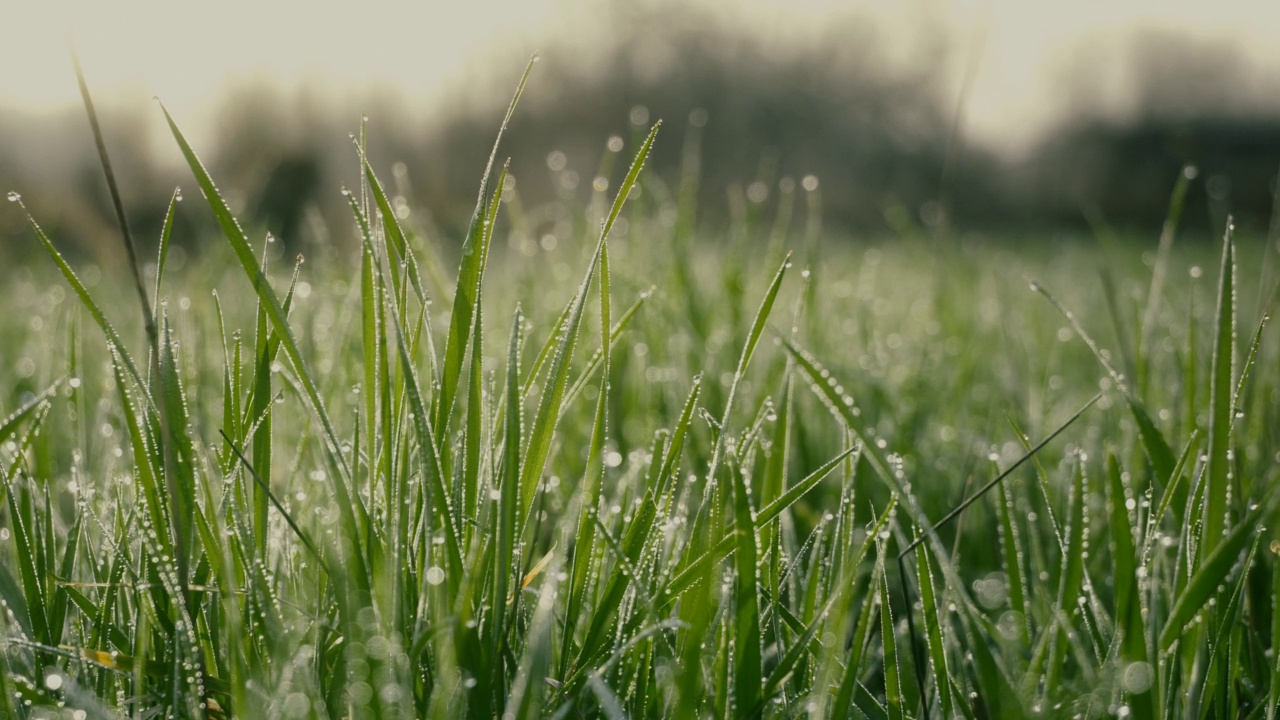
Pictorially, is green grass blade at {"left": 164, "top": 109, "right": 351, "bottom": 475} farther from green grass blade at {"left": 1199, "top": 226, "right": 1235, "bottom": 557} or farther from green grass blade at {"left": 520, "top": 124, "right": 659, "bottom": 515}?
green grass blade at {"left": 1199, "top": 226, "right": 1235, "bottom": 557}

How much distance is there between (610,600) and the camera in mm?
528

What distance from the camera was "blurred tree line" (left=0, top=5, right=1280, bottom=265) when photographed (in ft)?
22.2

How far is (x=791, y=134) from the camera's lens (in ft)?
38.1

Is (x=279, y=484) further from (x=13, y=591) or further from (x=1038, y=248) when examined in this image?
(x=1038, y=248)

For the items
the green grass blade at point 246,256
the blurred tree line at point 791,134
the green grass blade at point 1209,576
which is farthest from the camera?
the blurred tree line at point 791,134

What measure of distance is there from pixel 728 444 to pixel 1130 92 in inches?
512

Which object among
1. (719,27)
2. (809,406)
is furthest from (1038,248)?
(719,27)

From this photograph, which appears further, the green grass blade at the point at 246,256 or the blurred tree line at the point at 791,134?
the blurred tree line at the point at 791,134

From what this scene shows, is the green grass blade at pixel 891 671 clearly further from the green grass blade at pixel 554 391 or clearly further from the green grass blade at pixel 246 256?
the green grass blade at pixel 246 256

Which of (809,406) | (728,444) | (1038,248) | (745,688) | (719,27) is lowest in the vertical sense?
(1038,248)

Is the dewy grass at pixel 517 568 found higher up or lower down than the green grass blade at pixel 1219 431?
lower down

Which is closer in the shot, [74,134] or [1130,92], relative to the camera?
[74,134]

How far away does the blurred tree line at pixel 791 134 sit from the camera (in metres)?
6.77

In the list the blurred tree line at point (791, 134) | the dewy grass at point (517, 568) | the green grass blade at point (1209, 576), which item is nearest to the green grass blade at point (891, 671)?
the dewy grass at point (517, 568)
